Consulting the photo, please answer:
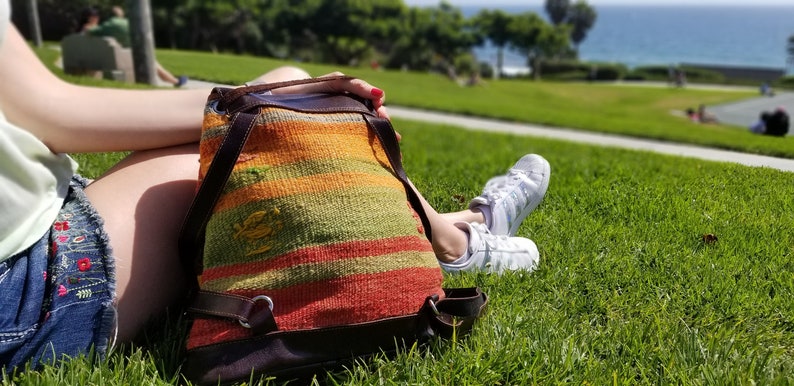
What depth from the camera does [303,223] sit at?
143 cm

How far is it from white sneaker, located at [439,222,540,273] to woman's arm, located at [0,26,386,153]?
0.64 meters

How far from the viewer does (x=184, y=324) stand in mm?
1677

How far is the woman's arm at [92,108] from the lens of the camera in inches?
56.7

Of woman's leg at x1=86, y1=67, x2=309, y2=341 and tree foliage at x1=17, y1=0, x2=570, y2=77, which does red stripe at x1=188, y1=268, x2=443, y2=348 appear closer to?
woman's leg at x1=86, y1=67, x2=309, y2=341

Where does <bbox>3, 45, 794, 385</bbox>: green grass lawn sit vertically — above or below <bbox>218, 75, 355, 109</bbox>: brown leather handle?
below

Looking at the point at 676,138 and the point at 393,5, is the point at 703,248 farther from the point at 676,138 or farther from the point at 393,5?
the point at 393,5

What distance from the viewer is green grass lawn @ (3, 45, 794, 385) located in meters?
1.49

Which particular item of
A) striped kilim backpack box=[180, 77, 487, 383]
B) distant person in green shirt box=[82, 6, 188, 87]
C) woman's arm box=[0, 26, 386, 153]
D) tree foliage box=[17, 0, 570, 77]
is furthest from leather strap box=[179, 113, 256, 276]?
distant person in green shirt box=[82, 6, 188, 87]

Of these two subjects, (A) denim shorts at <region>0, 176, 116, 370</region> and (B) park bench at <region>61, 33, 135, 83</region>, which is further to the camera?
(B) park bench at <region>61, 33, 135, 83</region>

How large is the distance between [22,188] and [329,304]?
0.69 m

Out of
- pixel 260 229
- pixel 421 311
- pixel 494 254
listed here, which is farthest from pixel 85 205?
pixel 494 254

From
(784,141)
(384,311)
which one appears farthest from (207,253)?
(784,141)

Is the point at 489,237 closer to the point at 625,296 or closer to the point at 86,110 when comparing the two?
the point at 625,296

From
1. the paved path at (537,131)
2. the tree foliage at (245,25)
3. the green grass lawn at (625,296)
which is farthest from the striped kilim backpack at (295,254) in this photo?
the paved path at (537,131)
